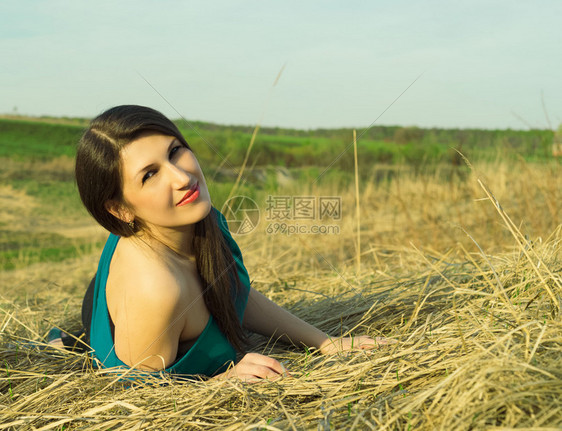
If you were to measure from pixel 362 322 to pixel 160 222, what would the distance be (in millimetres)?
1090

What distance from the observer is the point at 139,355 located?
1825 mm

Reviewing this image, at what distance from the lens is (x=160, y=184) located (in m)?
1.77

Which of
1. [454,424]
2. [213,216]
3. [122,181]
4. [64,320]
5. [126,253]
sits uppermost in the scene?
[122,181]

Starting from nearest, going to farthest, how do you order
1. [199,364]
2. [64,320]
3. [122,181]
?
1. [122,181]
2. [199,364]
3. [64,320]

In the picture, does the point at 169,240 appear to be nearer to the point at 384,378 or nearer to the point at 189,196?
the point at 189,196

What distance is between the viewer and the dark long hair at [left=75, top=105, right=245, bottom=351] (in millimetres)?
1786

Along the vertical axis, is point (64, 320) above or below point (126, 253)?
below

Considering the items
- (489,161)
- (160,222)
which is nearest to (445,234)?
(489,161)

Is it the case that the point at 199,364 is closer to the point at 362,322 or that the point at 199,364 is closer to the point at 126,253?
the point at 126,253

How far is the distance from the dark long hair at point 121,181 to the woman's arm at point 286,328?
26cm

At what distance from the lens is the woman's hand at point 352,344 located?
1.91 m

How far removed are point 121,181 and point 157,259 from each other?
32cm

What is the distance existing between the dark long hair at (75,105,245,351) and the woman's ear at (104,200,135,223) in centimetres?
2

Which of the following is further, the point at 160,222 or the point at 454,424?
the point at 160,222
